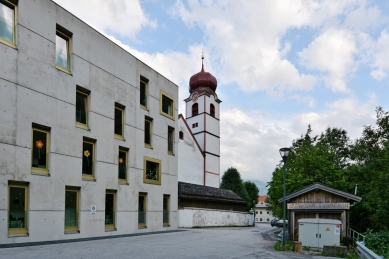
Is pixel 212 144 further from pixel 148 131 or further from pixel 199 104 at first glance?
pixel 148 131

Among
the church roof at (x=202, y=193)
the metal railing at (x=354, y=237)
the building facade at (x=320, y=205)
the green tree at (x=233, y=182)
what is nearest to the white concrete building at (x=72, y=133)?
the church roof at (x=202, y=193)

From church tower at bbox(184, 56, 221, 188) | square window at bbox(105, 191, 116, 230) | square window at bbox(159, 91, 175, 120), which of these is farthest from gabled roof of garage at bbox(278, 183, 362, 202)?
church tower at bbox(184, 56, 221, 188)

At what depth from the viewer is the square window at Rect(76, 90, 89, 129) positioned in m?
19.9

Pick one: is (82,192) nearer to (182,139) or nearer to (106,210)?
(106,210)

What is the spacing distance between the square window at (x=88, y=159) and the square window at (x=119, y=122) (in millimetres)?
2418

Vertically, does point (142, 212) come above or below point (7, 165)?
below

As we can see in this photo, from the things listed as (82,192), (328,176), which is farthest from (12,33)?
(328,176)

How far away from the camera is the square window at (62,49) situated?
18.9 meters

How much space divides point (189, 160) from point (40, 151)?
92.8 feet

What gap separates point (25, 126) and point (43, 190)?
3064 millimetres

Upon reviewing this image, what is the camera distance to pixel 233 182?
70.3 m

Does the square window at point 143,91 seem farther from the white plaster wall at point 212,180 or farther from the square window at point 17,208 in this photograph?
the white plaster wall at point 212,180

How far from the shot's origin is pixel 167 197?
27.7 meters

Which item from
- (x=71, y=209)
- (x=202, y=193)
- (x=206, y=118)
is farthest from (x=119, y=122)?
(x=206, y=118)
